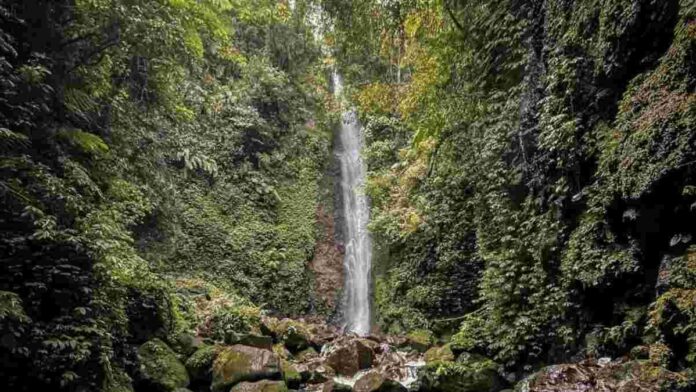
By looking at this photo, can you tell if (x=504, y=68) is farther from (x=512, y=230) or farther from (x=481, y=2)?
(x=512, y=230)

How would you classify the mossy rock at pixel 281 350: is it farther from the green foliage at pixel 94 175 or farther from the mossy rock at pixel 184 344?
the mossy rock at pixel 184 344

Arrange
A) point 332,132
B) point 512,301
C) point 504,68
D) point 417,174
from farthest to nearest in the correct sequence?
1. point 332,132
2. point 417,174
3. point 504,68
4. point 512,301

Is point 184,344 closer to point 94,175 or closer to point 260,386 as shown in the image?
point 260,386

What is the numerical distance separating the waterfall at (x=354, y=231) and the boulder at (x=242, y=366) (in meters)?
7.25

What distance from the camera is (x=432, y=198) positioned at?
1197 cm

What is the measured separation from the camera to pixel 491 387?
6980mm

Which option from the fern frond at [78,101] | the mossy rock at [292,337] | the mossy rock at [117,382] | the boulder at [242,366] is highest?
the fern frond at [78,101]

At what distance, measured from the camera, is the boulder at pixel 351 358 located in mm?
9377

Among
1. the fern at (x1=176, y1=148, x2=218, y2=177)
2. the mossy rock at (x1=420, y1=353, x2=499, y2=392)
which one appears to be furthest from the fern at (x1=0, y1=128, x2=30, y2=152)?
the mossy rock at (x1=420, y1=353, x2=499, y2=392)

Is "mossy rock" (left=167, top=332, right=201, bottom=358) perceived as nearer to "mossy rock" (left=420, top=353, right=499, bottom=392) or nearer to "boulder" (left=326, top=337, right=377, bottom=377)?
"boulder" (left=326, top=337, right=377, bottom=377)

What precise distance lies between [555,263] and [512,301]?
47.6 inches

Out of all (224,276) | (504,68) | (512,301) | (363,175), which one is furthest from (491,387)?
(363,175)

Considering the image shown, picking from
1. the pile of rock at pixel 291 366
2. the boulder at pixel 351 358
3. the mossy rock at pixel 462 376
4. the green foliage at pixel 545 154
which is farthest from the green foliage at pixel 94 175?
the mossy rock at pixel 462 376

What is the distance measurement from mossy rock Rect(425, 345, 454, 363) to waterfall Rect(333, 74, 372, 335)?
549 centimetres
